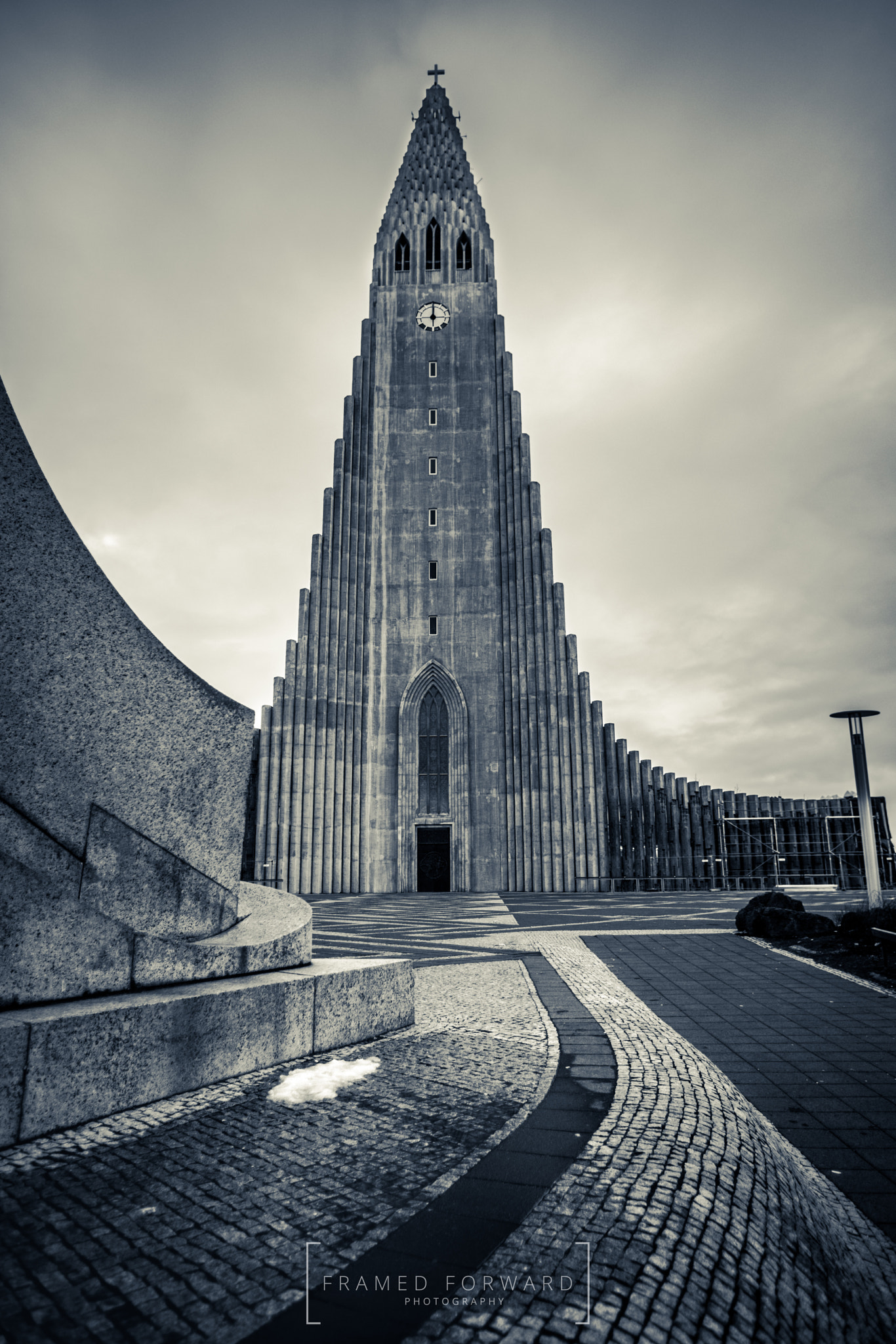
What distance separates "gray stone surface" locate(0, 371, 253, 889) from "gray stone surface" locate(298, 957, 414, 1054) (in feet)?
3.56

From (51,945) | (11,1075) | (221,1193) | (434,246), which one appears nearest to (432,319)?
(434,246)

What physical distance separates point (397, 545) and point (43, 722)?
23906 mm

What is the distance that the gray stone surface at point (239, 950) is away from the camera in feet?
12.5

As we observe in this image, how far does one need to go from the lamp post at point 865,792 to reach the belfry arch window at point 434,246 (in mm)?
27499

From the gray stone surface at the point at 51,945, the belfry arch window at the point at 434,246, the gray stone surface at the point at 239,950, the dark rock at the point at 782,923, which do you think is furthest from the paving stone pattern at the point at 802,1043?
the belfry arch window at the point at 434,246

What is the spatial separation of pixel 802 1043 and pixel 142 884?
177 inches

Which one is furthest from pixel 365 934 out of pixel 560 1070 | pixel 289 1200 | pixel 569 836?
pixel 569 836

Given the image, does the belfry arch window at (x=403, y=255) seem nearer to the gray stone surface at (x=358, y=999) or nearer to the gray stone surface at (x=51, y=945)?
the gray stone surface at (x=358, y=999)

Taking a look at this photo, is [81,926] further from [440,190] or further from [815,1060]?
[440,190]

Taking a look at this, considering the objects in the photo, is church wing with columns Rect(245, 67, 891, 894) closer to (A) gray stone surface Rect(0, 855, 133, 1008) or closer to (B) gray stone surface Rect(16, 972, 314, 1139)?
A: (B) gray stone surface Rect(16, 972, 314, 1139)

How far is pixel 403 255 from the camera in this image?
31047 millimetres

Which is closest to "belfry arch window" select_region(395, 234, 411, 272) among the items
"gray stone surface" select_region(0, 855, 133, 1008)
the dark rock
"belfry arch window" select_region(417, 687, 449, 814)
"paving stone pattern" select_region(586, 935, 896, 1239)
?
"belfry arch window" select_region(417, 687, 449, 814)

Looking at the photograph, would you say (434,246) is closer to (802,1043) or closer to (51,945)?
(802,1043)

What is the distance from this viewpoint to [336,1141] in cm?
291
